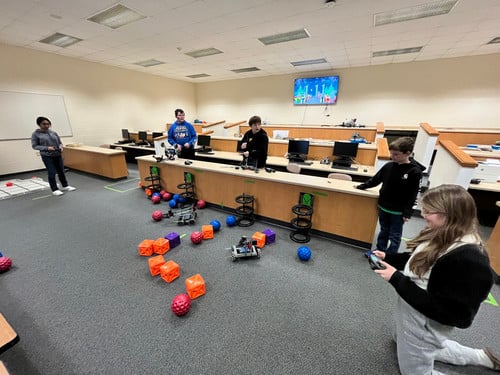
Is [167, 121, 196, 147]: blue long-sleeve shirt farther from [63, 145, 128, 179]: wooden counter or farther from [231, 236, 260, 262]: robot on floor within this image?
[231, 236, 260, 262]: robot on floor

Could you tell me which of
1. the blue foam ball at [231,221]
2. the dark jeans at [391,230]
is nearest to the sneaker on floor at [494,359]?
the dark jeans at [391,230]

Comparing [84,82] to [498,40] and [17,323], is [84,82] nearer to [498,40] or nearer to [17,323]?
[17,323]

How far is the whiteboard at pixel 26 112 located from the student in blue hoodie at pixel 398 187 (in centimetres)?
818

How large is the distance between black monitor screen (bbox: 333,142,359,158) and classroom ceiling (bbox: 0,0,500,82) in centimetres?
210

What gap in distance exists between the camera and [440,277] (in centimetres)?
90

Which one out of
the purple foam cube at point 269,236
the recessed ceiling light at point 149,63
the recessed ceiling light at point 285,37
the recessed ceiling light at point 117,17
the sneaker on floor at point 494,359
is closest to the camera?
the sneaker on floor at point 494,359

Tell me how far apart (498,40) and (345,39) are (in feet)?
11.1

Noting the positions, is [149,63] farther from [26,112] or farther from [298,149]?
[298,149]

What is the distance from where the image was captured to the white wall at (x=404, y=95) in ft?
19.0

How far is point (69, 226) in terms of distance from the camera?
3.01m

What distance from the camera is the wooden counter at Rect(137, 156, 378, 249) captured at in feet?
8.00

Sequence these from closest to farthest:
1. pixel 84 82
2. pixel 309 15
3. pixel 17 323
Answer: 1. pixel 17 323
2. pixel 309 15
3. pixel 84 82

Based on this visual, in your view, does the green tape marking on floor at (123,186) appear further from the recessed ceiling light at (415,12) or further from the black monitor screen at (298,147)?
the recessed ceiling light at (415,12)

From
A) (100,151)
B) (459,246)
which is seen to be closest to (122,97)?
→ (100,151)
